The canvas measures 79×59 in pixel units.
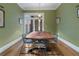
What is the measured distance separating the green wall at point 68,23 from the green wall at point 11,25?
0.80m

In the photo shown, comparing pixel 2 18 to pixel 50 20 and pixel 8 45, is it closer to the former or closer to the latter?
pixel 8 45

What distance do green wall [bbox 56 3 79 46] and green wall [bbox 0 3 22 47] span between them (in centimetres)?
80

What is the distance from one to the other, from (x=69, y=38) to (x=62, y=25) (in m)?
0.29

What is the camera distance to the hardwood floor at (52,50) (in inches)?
96.4

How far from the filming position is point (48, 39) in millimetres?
2648

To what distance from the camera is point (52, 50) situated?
261 centimetres

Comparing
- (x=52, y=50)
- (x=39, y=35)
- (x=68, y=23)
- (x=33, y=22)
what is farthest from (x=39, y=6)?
(x=52, y=50)

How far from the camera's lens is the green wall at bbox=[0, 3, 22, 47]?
2.51 m

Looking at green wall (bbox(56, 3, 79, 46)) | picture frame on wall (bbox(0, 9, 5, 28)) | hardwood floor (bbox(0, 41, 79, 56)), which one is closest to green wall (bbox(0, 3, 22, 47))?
picture frame on wall (bbox(0, 9, 5, 28))

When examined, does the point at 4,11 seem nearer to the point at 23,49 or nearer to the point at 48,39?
the point at 23,49

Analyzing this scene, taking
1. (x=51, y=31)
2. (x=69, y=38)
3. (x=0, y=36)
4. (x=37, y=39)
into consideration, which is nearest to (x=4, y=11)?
(x=0, y=36)

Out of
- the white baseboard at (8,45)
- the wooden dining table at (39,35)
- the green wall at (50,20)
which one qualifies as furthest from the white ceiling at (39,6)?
the white baseboard at (8,45)

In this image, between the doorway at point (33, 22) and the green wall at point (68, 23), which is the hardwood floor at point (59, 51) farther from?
the doorway at point (33, 22)

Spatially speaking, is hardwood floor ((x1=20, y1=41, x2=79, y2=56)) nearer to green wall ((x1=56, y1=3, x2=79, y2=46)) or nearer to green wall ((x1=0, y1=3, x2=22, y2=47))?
green wall ((x1=56, y1=3, x2=79, y2=46))
